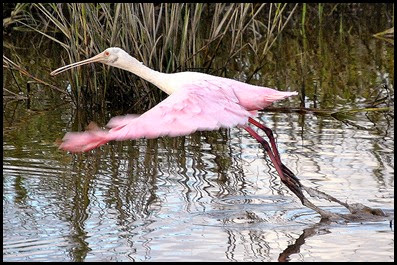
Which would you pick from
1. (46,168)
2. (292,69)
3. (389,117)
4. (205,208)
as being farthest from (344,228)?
(292,69)

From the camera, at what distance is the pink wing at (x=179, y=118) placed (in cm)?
455

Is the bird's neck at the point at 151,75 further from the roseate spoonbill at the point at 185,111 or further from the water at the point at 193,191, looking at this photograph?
the water at the point at 193,191

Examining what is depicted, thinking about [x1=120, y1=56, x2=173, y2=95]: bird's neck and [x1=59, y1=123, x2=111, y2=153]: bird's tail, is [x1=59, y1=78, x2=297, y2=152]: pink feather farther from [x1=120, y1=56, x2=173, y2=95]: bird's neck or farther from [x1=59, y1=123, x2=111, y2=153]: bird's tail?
[x1=120, y1=56, x2=173, y2=95]: bird's neck

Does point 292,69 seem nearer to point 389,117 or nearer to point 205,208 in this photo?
point 389,117

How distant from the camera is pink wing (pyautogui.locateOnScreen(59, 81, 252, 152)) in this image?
14.9ft

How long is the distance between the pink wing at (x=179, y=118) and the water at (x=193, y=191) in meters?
0.63

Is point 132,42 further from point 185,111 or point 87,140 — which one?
point 87,140

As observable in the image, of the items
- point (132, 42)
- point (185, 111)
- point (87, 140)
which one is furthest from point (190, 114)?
point (132, 42)

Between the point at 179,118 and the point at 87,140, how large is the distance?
635mm

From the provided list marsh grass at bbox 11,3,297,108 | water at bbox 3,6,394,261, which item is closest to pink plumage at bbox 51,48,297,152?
water at bbox 3,6,394,261

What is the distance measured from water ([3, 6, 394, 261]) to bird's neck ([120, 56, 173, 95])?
66 centimetres

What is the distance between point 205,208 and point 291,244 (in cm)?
79

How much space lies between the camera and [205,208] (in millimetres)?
5871

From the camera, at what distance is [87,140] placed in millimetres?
4527
